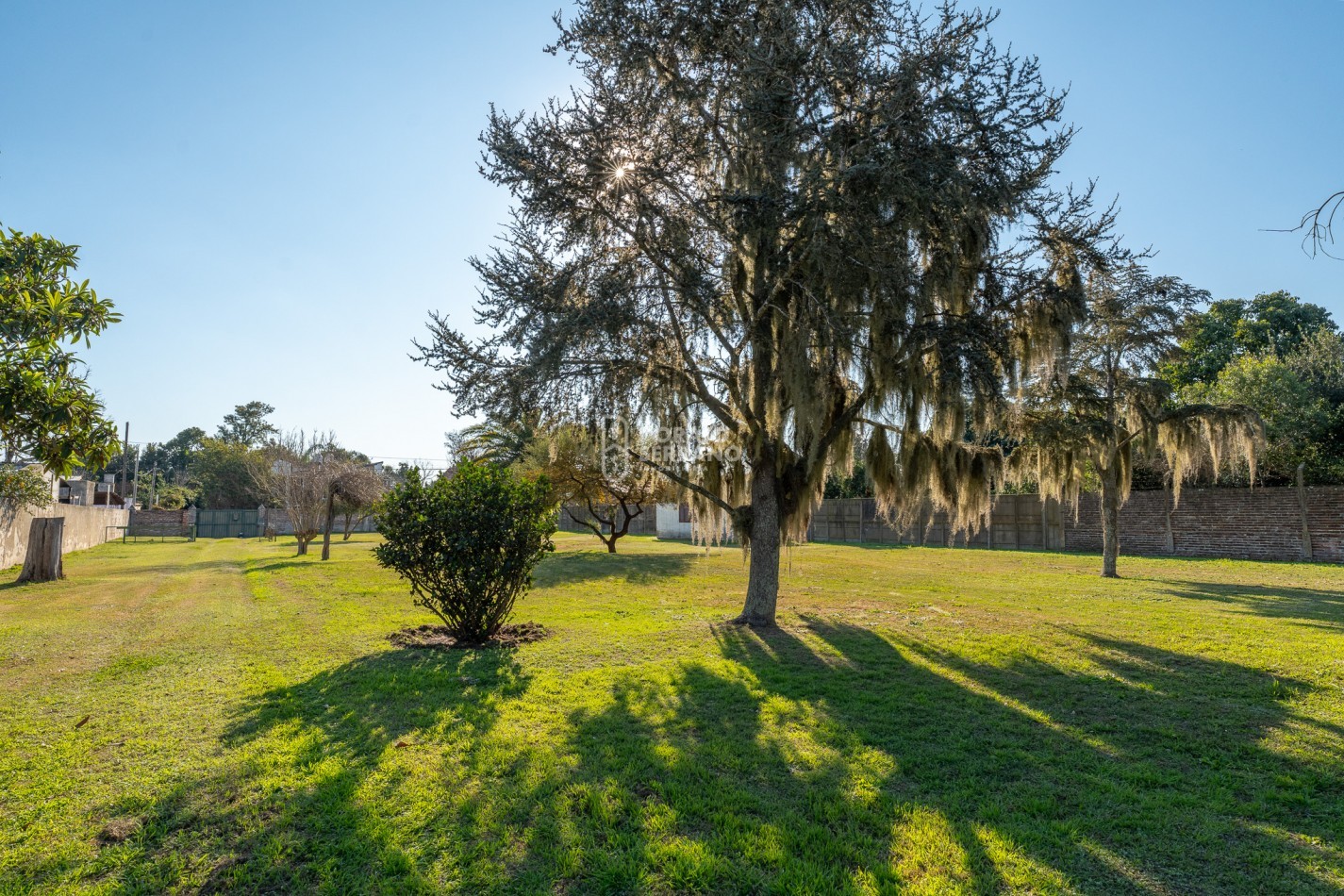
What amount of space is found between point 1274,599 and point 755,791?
1082 cm

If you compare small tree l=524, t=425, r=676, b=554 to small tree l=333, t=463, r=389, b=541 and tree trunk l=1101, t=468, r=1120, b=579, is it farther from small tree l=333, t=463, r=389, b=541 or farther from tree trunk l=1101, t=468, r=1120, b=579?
tree trunk l=1101, t=468, r=1120, b=579

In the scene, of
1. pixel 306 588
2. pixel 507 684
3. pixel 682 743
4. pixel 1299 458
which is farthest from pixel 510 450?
pixel 1299 458

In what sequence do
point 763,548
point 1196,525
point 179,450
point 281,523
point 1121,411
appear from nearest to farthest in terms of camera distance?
point 763,548, point 1121,411, point 1196,525, point 281,523, point 179,450

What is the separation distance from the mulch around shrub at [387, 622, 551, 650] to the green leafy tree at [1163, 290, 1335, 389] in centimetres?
3019

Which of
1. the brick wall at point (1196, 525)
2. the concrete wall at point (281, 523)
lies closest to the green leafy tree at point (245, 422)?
the concrete wall at point (281, 523)

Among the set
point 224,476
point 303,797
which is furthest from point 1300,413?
point 224,476

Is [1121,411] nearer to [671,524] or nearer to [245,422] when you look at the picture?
[671,524]

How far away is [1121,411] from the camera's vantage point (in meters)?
12.4

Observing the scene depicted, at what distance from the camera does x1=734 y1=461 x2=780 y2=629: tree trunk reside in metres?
7.98

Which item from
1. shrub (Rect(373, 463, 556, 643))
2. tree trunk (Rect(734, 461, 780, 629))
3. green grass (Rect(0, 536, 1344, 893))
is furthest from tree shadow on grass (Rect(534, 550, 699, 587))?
shrub (Rect(373, 463, 556, 643))

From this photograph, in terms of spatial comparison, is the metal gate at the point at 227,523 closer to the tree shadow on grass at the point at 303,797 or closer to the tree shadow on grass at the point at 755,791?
the tree shadow on grass at the point at 303,797

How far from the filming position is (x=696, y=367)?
7738mm

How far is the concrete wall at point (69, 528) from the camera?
15680mm

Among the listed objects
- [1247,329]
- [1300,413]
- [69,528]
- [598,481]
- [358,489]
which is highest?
[1247,329]
